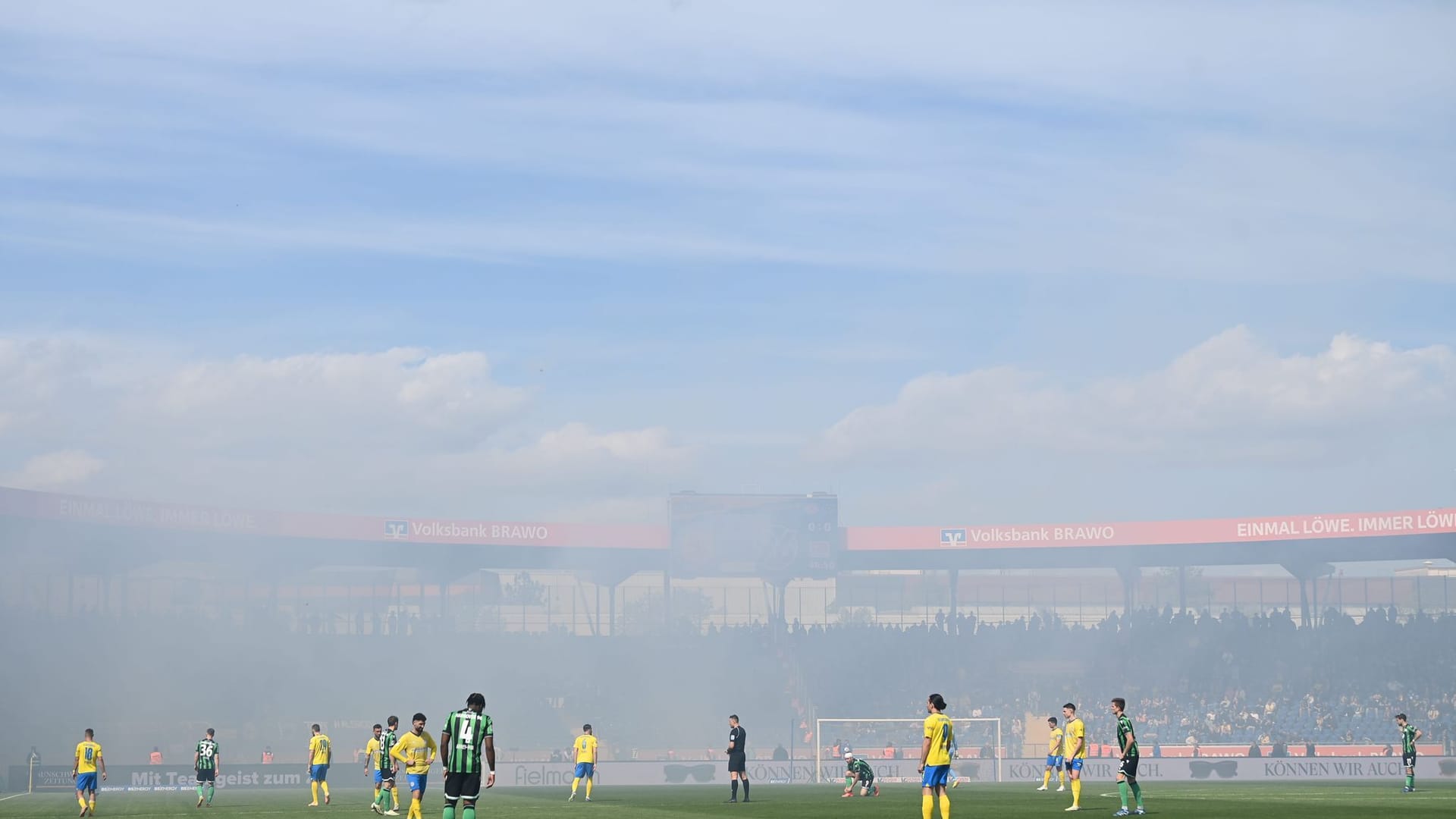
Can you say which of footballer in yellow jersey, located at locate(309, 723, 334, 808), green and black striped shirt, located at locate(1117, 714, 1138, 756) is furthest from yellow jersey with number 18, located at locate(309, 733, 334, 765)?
green and black striped shirt, located at locate(1117, 714, 1138, 756)

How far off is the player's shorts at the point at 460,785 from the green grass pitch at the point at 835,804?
29.4ft

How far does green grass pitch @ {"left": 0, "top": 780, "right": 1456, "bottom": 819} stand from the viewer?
30.6 meters

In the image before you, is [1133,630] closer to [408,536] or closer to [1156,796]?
[408,536]

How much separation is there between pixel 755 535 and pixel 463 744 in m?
70.8

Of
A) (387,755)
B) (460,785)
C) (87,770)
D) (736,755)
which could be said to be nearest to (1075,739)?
(736,755)

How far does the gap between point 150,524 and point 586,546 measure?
26.5 metres

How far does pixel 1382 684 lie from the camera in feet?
257

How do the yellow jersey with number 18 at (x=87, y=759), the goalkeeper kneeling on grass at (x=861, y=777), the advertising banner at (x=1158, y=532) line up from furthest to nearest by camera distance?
the advertising banner at (x=1158, y=532), the goalkeeper kneeling on grass at (x=861, y=777), the yellow jersey with number 18 at (x=87, y=759)

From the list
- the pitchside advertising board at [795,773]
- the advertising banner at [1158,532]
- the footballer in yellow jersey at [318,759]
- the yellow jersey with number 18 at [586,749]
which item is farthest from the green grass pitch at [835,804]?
the advertising banner at [1158,532]

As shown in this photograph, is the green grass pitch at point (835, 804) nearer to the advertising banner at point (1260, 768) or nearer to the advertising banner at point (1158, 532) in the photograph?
the advertising banner at point (1260, 768)

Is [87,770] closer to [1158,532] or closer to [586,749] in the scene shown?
[586,749]

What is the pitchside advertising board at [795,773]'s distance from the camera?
55219 millimetres

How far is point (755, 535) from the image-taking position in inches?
3612

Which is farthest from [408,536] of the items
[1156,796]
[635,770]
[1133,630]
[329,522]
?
[1156,796]
